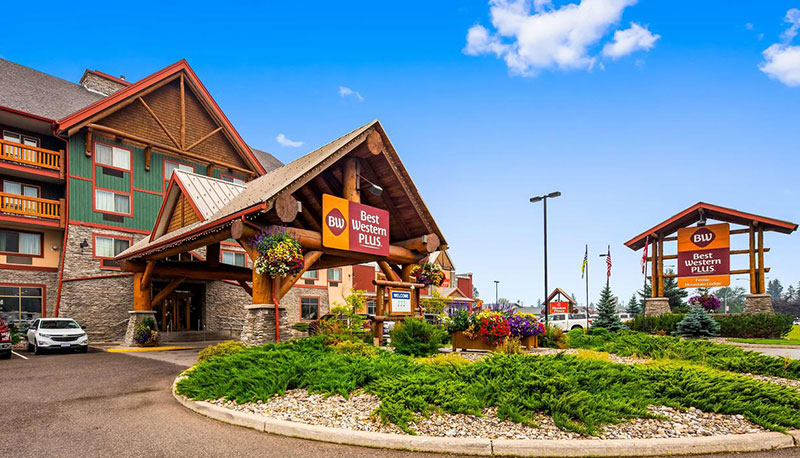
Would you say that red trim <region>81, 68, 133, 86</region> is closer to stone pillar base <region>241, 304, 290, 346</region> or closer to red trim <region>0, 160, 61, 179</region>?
red trim <region>0, 160, 61, 179</region>

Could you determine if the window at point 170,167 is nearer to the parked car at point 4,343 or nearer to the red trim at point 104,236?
the red trim at point 104,236

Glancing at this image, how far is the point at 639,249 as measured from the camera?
33.7m

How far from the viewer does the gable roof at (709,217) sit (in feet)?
90.5

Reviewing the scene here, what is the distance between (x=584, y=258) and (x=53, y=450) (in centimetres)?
3479

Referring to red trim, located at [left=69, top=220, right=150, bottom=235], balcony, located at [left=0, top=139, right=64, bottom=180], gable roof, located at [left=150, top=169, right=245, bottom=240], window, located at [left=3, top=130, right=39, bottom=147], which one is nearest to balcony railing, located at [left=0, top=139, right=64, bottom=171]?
balcony, located at [left=0, top=139, right=64, bottom=180]

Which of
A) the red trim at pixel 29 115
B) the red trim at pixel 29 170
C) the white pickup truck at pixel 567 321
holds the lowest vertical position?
the white pickup truck at pixel 567 321

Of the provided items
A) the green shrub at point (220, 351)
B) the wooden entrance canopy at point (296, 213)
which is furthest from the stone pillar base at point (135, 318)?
the green shrub at point (220, 351)

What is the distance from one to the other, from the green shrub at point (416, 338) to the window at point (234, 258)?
20.5 meters

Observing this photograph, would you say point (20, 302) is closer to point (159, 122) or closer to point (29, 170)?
point (29, 170)

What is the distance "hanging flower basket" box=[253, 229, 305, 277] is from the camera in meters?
13.1

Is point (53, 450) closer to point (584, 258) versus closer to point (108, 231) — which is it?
point (108, 231)

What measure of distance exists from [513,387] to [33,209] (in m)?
26.7

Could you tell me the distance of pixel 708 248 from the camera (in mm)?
29344

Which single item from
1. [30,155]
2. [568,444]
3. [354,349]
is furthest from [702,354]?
[30,155]
